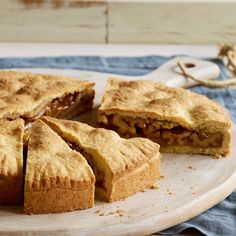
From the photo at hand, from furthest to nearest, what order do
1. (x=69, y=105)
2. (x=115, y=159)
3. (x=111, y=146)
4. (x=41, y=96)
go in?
(x=69, y=105) → (x=41, y=96) → (x=111, y=146) → (x=115, y=159)

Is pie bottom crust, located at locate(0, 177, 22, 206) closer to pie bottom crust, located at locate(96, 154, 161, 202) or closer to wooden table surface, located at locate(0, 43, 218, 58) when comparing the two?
pie bottom crust, located at locate(96, 154, 161, 202)

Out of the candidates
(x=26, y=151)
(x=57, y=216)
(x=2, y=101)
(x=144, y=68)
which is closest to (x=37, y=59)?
(x=144, y=68)

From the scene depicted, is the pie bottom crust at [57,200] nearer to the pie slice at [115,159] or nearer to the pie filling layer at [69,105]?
the pie slice at [115,159]

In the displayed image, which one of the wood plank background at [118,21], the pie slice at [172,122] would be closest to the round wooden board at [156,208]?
the pie slice at [172,122]

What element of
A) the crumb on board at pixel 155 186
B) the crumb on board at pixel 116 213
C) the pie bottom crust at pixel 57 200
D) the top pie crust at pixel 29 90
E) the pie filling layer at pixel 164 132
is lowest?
the crumb on board at pixel 116 213

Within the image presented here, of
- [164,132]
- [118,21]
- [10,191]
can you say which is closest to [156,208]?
[10,191]

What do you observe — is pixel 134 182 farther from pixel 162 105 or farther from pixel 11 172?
pixel 162 105
